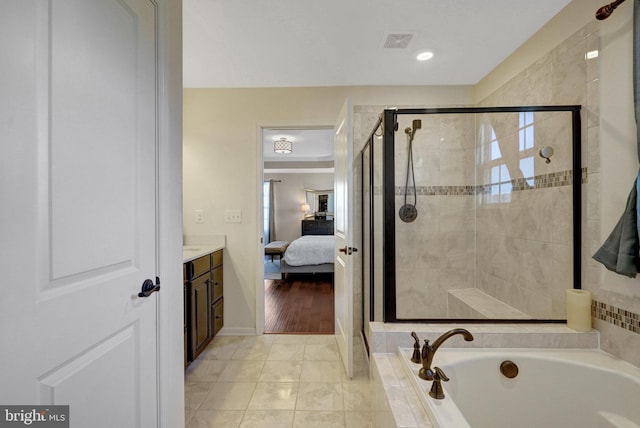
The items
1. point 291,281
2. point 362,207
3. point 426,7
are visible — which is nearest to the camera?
point 426,7

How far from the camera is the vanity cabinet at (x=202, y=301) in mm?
1984

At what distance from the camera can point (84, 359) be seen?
814 millimetres

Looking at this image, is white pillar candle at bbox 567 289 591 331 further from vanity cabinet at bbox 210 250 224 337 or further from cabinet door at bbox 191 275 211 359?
vanity cabinet at bbox 210 250 224 337

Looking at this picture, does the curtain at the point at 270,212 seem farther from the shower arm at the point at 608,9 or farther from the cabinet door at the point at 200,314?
the shower arm at the point at 608,9

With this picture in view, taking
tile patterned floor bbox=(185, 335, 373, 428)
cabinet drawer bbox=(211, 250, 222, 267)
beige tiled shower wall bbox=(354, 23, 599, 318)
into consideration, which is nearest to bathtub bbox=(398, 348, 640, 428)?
beige tiled shower wall bbox=(354, 23, 599, 318)

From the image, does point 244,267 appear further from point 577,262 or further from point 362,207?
point 577,262

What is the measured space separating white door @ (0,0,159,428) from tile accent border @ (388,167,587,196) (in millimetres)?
1589

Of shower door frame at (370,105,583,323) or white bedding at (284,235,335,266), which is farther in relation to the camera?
white bedding at (284,235,335,266)

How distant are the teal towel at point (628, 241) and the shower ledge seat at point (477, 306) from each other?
2.47ft

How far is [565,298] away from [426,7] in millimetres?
1870

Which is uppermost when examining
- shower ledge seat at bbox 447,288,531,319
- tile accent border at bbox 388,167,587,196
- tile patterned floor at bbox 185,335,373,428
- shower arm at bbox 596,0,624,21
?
shower arm at bbox 596,0,624,21

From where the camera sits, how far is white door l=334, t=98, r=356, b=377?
198cm

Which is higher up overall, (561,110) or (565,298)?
(561,110)

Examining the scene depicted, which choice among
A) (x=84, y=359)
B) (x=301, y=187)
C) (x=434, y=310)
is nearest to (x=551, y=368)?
(x=434, y=310)
